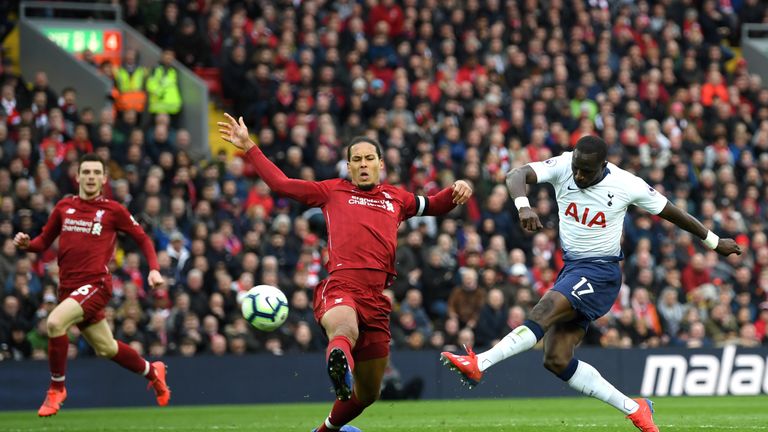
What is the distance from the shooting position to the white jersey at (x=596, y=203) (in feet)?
36.1

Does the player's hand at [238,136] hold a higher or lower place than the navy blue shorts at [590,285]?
higher

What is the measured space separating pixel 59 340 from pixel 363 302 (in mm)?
4752

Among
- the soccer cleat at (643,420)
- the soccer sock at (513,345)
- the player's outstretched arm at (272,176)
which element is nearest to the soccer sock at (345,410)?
the soccer sock at (513,345)

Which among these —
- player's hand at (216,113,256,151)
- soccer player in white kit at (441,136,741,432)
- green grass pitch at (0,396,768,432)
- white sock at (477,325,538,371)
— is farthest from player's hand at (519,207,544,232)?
green grass pitch at (0,396,768,432)

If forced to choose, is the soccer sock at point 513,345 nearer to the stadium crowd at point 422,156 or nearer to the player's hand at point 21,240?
the player's hand at point 21,240

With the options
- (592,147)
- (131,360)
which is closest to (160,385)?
(131,360)

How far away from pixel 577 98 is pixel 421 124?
347 cm

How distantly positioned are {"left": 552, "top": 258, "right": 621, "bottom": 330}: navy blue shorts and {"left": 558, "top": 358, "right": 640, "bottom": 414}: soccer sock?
0.40 metres

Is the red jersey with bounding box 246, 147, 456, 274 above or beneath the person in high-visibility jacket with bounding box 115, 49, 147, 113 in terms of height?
beneath

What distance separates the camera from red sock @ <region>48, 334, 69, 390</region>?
13.7m

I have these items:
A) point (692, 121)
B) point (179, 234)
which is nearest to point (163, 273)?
point (179, 234)

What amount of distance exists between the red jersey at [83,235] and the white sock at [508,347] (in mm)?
4630

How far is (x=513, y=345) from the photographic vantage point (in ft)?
34.2

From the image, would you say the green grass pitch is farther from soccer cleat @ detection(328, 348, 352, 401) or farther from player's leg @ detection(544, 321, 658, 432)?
soccer cleat @ detection(328, 348, 352, 401)
